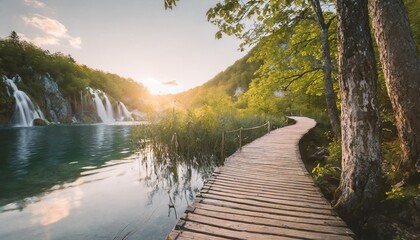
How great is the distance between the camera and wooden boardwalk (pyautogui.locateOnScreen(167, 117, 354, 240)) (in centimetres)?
329

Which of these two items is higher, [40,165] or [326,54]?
[326,54]

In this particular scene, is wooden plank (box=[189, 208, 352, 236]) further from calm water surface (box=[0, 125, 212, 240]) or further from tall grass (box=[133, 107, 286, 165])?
tall grass (box=[133, 107, 286, 165])

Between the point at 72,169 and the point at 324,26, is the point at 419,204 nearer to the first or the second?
the point at 324,26

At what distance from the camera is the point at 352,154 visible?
3.83m

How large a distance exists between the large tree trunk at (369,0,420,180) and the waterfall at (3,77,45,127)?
131 ft

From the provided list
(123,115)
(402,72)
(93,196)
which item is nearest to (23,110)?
(123,115)

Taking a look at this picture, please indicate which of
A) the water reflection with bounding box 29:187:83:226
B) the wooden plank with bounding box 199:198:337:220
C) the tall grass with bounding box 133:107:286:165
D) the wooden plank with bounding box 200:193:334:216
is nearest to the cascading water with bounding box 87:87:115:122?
the tall grass with bounding box 133:107:286:165

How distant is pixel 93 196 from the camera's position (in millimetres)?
7062

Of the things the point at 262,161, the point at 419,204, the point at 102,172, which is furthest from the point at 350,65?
the point at 102,172

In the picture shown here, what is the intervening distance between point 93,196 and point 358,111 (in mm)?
7111

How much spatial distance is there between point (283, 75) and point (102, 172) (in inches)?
347

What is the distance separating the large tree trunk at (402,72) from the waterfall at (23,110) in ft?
131

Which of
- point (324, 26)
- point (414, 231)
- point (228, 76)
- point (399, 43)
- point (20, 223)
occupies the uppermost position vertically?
point (228, 76)

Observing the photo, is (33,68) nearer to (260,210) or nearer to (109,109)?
(109,109)
